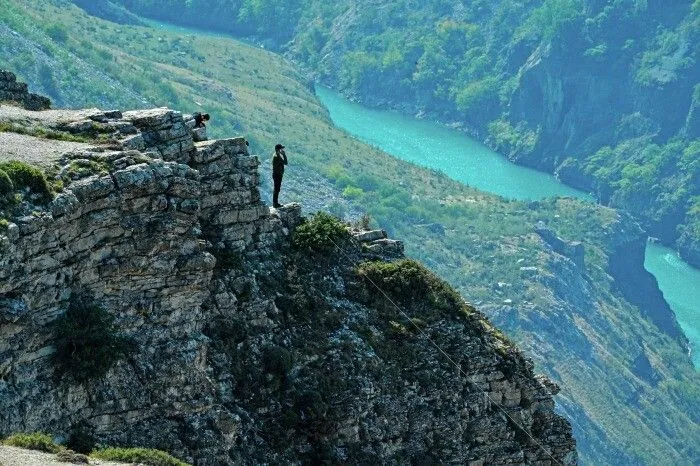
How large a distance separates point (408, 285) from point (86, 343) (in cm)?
1120

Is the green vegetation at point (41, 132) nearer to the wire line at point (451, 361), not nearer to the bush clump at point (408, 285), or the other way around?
the wire line at point (451, 361)

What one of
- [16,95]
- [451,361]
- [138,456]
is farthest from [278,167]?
[138,456]

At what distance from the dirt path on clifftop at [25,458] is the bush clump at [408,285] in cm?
1338

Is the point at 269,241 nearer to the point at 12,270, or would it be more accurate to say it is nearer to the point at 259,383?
the point at 259,383

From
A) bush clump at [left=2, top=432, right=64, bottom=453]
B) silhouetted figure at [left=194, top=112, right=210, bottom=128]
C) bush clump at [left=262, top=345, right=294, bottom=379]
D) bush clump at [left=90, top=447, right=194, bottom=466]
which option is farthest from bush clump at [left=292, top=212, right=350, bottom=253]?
bush clump at [left=2, top=432, right=64, bottom=453]

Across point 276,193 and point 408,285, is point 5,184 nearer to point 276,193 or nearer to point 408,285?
point 276,193

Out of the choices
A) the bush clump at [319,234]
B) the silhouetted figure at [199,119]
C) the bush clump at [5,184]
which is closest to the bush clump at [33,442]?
the bush clump at [5,184]

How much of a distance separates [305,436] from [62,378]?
685 centimetres

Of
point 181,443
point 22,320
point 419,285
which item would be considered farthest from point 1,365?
point 419,285

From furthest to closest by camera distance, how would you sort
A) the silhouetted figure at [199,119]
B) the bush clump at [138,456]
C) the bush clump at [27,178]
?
the silhouetted figure at [199,119], the bush clump at [27,178], the bush clump at [138,456]

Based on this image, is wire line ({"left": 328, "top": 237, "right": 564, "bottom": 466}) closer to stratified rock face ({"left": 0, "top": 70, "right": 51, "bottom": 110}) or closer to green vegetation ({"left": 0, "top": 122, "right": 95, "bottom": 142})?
green vegetation ({"left": 0, "top": 122, "right": 95, "bottom": 142})

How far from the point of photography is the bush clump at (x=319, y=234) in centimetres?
4631

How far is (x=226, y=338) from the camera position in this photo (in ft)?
140

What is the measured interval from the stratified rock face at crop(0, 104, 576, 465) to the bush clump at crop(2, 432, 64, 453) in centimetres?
77
